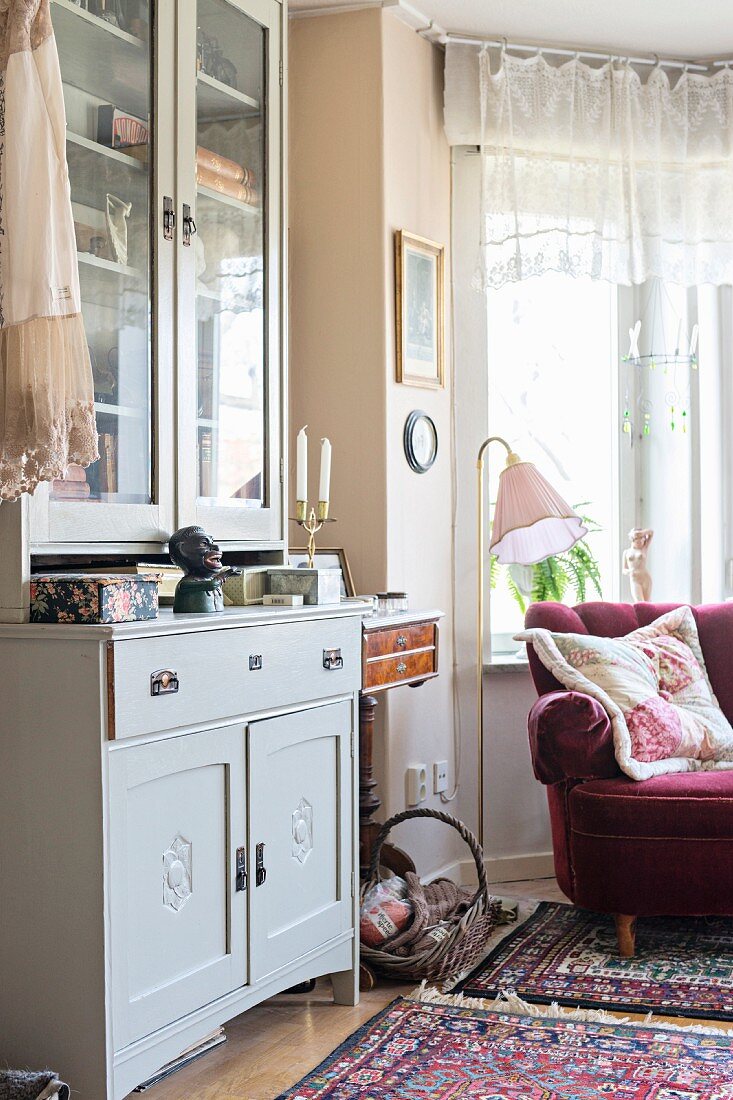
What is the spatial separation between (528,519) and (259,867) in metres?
1.45

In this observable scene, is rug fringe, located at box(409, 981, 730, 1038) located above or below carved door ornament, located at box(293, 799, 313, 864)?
below

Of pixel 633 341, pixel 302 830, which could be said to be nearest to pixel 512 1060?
pixel 302 830

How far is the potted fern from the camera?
4.10 meters

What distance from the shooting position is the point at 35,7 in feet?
6.61

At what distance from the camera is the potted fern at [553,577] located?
4098 mm

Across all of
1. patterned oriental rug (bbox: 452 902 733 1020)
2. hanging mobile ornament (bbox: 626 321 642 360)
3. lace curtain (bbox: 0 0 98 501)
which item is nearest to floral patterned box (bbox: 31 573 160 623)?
lace curtain (bbox: 0 0 98 501)

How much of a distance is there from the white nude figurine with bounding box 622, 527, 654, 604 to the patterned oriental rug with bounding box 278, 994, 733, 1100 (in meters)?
1.65

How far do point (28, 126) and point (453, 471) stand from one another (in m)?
2.07

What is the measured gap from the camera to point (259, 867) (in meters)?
→ 2.38

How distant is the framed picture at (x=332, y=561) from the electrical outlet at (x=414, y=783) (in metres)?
0.57

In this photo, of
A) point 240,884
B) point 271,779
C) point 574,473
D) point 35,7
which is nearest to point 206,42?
point 35,7

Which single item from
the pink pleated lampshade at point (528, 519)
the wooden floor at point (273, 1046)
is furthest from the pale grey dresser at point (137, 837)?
the pink pleated lampshade at point (528, 519)

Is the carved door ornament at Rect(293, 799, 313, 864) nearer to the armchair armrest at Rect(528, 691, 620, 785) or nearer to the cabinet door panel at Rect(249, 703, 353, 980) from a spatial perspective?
the cabinet door panel at Rect(249, 703, 353, 980)

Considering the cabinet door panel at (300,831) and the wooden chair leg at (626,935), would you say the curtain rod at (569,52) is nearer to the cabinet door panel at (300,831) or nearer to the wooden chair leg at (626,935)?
the cabinet door panel at (300,831)
